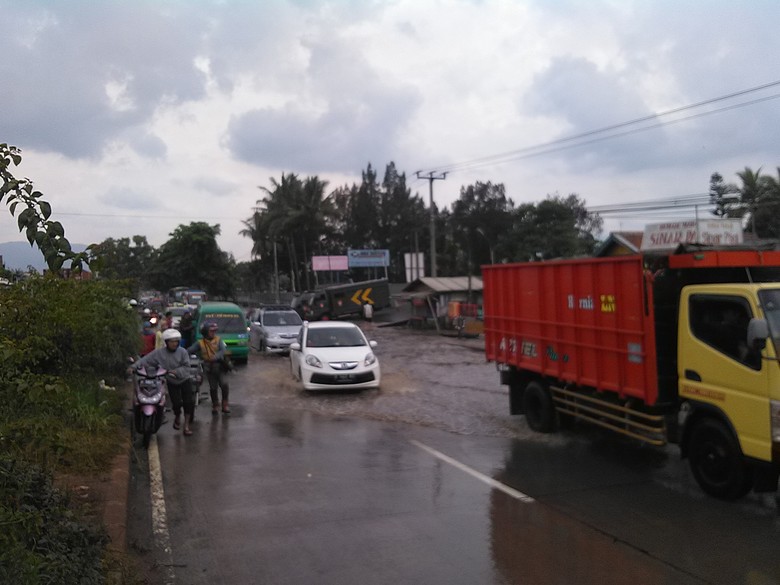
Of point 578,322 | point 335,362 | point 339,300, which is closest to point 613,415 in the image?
point 578,322

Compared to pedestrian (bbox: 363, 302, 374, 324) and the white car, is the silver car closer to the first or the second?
the white car

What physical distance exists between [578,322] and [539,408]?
1794 millimetres

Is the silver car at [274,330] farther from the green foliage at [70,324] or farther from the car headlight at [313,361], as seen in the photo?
the green foliage at [70,324]

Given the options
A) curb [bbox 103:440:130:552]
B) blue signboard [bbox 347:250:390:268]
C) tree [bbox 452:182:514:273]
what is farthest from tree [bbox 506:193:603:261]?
curb [bbox 103:440:130:552]

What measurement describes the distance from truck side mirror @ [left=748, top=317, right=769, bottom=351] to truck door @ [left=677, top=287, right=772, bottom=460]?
0.20m

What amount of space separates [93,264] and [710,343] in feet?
19.5

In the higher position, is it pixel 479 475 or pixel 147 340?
pixel 147 340

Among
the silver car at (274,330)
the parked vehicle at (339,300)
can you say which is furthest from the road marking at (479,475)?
the parked vehicle at (339,300)

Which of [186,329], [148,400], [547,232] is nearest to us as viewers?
[148,400]

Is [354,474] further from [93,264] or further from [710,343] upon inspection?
[93,264]

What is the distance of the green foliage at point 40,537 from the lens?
350 cm

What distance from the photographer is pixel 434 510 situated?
6.61 m

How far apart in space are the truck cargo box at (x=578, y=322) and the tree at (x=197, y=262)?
54025mm

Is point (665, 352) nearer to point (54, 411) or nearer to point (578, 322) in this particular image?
point (578, 322)
